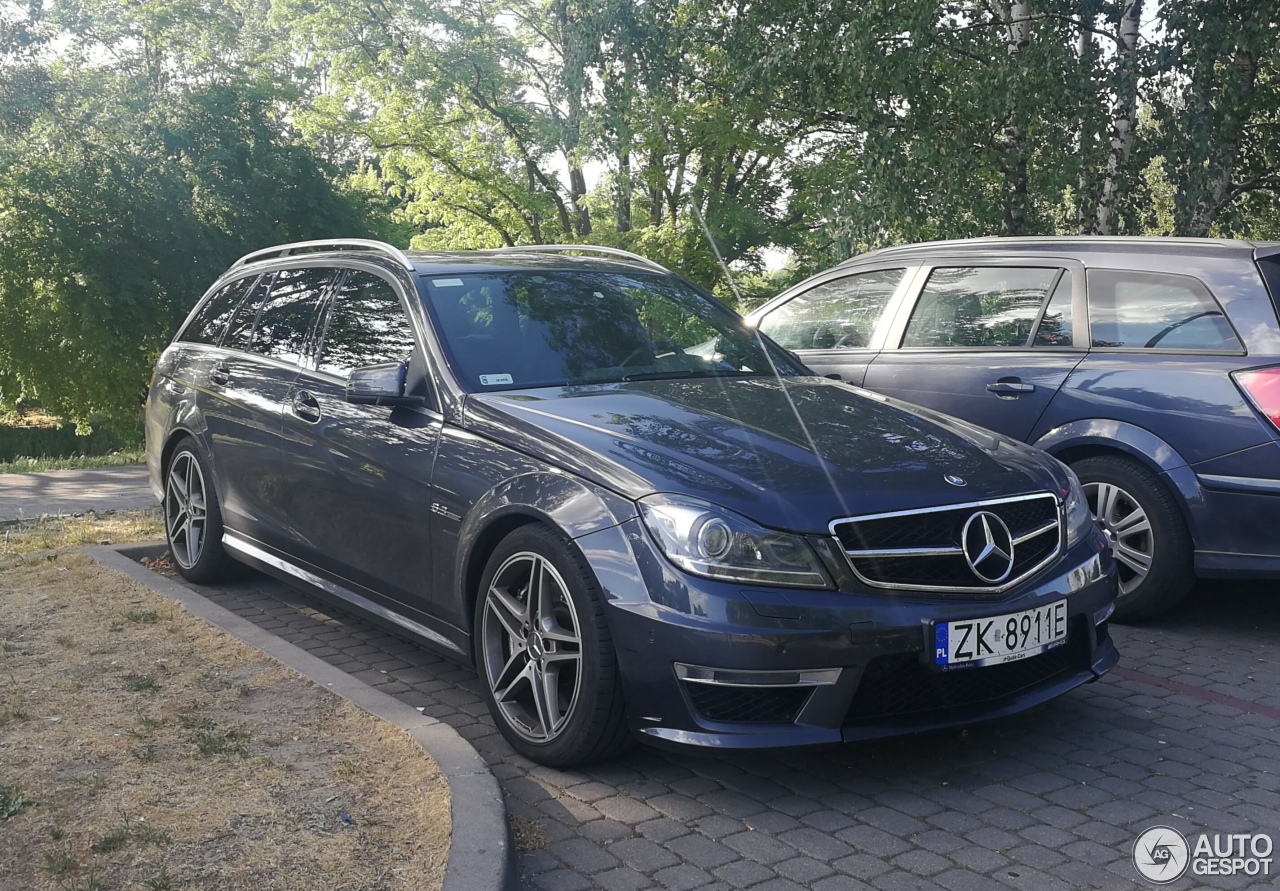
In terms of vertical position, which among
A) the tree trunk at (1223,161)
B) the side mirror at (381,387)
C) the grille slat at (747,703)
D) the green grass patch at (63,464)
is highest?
the tree trunk at (1223,161)

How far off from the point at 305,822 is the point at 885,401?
2779 millimetres

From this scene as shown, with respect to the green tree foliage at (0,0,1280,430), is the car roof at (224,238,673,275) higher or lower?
lower

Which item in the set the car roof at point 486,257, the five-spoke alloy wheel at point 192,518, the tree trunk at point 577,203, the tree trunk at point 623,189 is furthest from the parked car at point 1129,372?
the tree trunk at point 577,203

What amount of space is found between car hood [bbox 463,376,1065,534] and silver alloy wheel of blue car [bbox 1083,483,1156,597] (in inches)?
59.3

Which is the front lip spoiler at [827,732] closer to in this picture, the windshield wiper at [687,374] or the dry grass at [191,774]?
the dry grass at [191,774]

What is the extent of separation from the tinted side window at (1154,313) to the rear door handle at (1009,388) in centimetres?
38

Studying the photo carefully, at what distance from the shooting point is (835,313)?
7.79 meters

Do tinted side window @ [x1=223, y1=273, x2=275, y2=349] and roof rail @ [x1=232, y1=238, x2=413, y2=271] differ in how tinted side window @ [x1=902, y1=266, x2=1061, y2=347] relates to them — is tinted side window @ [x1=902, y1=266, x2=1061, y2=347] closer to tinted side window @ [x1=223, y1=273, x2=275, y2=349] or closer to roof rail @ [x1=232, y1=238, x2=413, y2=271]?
roof rail @ [x1=232, y1=238, x2=413, y2=271]

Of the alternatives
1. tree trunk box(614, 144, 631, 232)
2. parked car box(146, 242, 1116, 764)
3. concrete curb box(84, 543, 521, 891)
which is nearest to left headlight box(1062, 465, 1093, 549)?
parked car box(146, 242, 1116, 764)

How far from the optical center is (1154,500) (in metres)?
5.97

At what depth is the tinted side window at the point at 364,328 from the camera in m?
5.28

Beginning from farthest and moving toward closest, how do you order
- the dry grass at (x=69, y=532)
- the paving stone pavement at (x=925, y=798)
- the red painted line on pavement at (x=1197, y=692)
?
the dry grass at (x=69, y=532) < the red painted line on pavement at (x=1197, y=692) < the paving stone pavement at (x=925, y=798)

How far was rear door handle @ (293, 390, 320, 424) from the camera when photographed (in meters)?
5.50

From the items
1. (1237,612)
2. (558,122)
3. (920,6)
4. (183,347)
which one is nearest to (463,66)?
(558,122)
